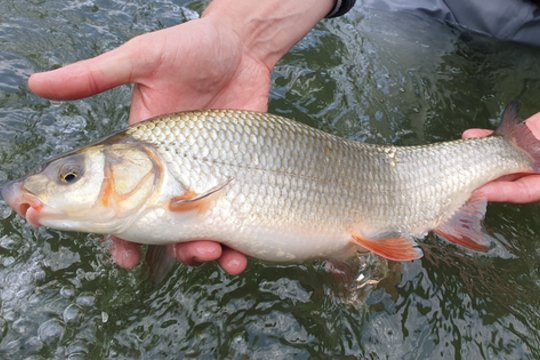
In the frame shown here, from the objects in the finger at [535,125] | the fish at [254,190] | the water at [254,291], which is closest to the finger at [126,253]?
the fish at [254,190]

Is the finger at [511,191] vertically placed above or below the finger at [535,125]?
below

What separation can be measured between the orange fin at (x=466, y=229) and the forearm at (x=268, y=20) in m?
1.65

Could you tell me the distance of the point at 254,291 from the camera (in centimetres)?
348

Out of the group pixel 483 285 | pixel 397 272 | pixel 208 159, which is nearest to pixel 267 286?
pixel 397 272

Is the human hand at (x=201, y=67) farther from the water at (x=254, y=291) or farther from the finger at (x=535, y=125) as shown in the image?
the finger at (x=535, y=125)

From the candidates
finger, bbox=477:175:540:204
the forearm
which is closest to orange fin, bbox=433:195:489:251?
finger, bbox=477:175:540:204

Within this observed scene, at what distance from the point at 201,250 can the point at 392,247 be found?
3.38ft

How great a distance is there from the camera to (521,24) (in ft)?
17.1

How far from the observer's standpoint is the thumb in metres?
2.82

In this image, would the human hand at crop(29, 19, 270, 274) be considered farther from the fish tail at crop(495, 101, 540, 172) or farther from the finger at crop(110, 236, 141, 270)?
the fish tail at crop(495, 101, 540, 172)

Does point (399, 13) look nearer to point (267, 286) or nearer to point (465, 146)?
point (465, 146)

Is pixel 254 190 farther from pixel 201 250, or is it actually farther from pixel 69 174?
pixel 69 174

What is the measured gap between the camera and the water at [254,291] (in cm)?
321

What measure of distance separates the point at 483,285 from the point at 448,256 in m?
0.28
